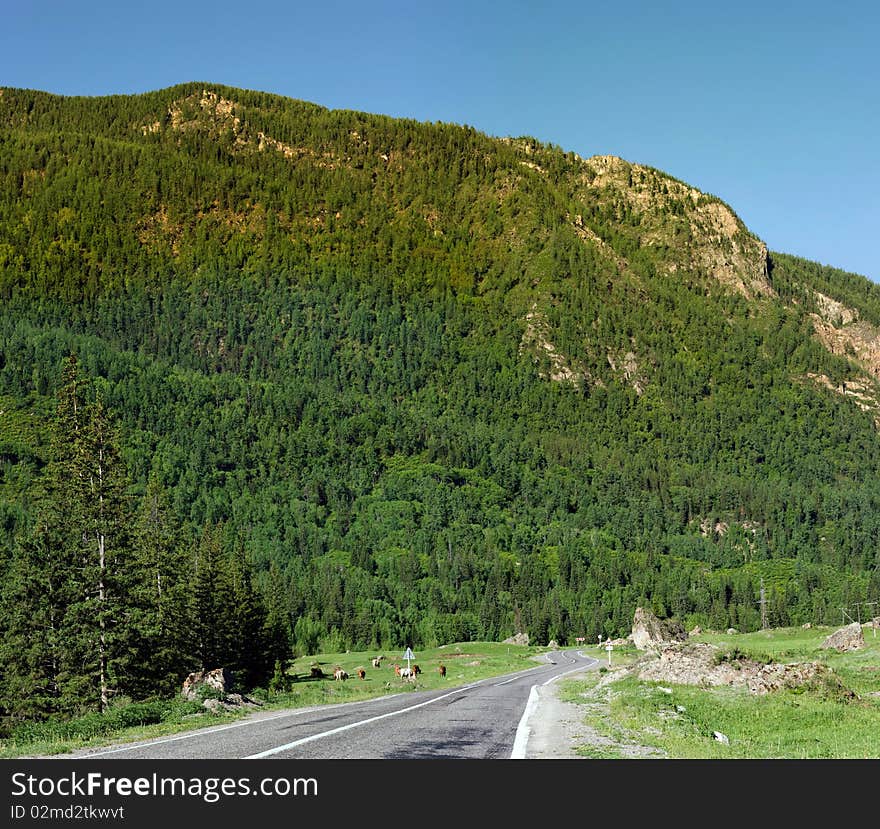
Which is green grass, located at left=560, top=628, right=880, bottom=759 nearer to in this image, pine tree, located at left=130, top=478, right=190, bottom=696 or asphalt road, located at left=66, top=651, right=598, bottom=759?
asphalt road, located at left=66, top=651, right=598, bottom=759

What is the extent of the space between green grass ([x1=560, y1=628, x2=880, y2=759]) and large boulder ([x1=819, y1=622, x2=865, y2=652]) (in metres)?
29.0

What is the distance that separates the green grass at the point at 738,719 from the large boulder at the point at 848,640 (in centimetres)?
2905

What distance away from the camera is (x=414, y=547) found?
655 feet

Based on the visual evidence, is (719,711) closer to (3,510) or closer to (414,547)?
(3,510)

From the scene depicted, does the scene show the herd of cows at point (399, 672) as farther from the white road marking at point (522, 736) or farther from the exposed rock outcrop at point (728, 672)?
the white road marking at point (522, 736)

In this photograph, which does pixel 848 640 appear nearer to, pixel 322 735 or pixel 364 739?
pixel 322 735

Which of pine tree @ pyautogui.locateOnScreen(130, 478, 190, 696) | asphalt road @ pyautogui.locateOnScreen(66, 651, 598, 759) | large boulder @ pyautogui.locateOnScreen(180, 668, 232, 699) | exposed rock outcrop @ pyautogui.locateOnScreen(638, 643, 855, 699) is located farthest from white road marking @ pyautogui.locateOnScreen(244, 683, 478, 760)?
pine tree @ pyautogui.locateOnScreen(130, 478, 190, 696)

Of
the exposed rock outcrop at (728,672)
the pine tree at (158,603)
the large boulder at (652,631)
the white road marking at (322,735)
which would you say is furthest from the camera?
the large boulder at (652,631)

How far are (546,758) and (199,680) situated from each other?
3225cm

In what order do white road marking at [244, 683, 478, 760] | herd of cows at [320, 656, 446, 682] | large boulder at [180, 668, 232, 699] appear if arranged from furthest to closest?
herd of cows at [320, 656, 446, 682] < large boulder at [180, 668, 232, 699] < white road marking at [244, 683, 478, 760]

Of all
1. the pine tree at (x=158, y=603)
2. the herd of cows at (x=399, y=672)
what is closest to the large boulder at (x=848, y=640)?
the herd of cows at (x=399, y=672)

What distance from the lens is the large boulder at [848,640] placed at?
211ft

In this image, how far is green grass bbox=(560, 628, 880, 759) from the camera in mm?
17812
